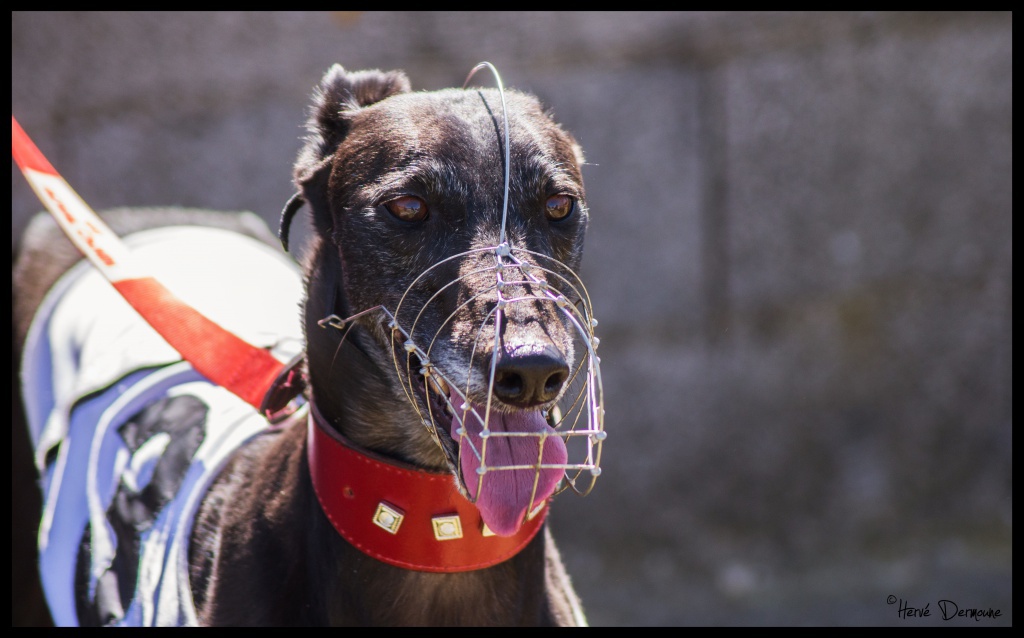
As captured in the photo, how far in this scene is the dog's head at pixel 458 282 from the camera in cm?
170

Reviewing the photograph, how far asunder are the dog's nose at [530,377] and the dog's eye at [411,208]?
43 cm

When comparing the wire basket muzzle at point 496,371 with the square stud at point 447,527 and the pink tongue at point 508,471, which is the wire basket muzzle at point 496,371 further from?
the square stud at point 447,527

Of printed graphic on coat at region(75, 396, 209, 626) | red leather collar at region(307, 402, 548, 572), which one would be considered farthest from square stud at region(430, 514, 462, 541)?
printed graphic on coat at region(75, 396, 209, 626)

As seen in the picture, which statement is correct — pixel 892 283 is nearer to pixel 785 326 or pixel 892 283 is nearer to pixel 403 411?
pixel 785 326

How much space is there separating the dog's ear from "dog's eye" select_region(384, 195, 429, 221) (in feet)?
0.92

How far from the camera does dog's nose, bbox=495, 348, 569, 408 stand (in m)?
1.61

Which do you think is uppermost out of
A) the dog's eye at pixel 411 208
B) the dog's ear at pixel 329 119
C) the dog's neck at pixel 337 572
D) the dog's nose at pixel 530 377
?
the dog's ear at pixel 329 119

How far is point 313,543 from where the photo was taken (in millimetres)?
2033

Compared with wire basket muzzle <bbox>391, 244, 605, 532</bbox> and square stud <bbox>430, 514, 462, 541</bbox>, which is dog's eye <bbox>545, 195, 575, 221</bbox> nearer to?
wire basket muzzle <bbox>391, 244, 605, 532</bbox>

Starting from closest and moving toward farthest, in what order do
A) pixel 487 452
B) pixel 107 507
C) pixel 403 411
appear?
pixel 487 452
pixel 403 411
pixel 107 507

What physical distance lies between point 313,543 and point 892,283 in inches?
133

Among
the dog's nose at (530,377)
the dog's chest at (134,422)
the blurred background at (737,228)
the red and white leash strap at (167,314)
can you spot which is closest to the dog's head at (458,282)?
the dog's nose at (530,377)

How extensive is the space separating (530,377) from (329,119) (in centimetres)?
94

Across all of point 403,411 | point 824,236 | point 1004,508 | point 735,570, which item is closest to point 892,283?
point 824,236
